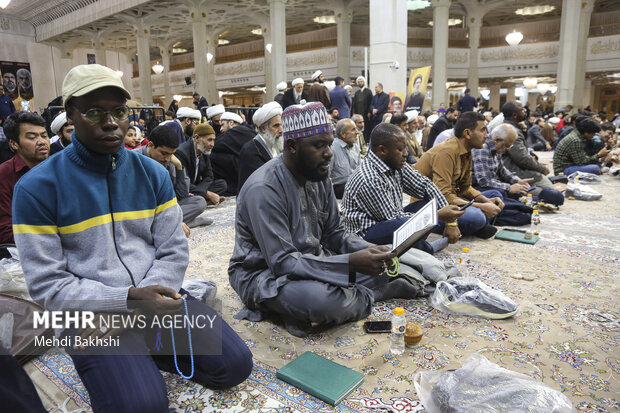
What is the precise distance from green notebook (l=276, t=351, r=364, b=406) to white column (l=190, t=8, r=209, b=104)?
1327cm

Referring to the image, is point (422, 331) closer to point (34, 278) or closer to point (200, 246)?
point (34, 278)

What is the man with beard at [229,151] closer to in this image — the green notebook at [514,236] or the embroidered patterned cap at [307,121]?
the green notebook at [514,236]

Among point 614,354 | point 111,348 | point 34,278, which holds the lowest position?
point 614,354

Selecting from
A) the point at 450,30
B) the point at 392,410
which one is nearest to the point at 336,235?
the point at 392,410

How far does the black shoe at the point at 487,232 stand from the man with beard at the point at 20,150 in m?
3.31

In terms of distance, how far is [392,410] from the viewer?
1.49 meters

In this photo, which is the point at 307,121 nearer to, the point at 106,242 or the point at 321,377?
the point at 106,242

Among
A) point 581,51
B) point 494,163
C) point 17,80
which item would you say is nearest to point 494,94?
point 581,51

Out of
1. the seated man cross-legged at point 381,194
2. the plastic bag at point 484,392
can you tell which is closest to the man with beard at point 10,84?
the seated man cross-legged at point 381,194

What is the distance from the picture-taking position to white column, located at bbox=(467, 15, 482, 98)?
16469mm

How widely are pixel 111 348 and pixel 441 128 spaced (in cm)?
678

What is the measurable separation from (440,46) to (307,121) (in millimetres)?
13882

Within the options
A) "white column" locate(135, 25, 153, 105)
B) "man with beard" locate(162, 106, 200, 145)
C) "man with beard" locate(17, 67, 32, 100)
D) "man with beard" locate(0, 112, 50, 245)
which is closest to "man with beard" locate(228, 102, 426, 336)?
"man with beard" locate(0, 112, 50, 245)

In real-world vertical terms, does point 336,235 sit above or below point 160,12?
below
